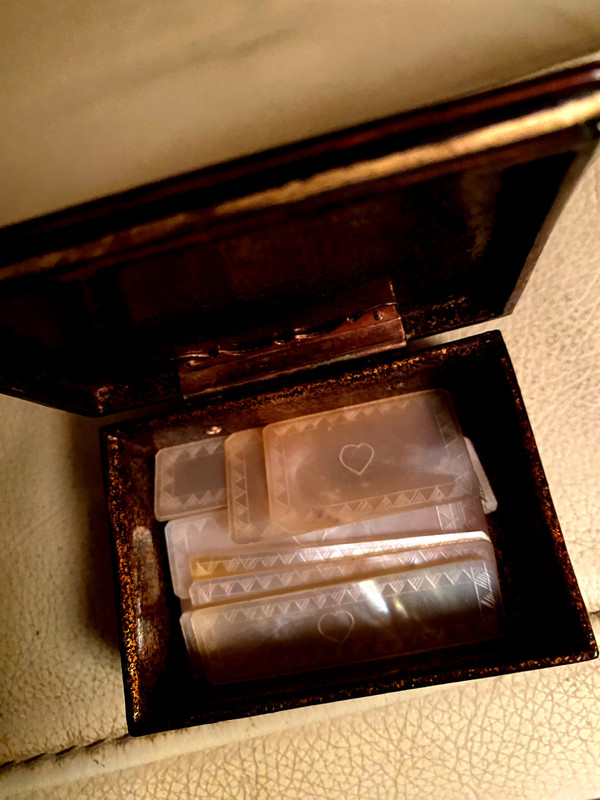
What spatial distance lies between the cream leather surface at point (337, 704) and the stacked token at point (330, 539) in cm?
11

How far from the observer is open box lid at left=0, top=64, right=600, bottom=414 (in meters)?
0.29

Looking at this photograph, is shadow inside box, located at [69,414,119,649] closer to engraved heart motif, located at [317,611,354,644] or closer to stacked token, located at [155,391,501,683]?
stacked token, located at [155,391,501,683]

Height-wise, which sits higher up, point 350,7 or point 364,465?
point 350,7

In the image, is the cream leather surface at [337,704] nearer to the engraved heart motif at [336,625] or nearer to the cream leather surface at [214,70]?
the engraved heart motif at [336,625]

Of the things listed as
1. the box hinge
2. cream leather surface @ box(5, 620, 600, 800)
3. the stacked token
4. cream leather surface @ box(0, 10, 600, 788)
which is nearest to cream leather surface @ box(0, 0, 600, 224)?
cream leather surface @ box(0, 10, 600, 788)

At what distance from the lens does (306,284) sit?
43 centimetres

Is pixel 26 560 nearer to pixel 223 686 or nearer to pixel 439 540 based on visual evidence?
pixel 223 686

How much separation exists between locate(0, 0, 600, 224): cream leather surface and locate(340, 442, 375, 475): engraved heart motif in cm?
34

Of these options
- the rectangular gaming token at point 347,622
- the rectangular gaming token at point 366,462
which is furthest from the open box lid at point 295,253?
the rectangular gaming token at point 347,622

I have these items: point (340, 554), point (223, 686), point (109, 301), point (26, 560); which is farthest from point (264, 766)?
point (109, 301)

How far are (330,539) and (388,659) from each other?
0.41 ft

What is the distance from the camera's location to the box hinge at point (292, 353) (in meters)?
0.49

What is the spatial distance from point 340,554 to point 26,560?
0.39 metres

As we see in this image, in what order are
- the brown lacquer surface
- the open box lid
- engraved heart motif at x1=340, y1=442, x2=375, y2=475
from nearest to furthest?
the open box lid, the brown lacquer surface, engraved heart motif at x1=340, y1=442, x2=375, y2=475
